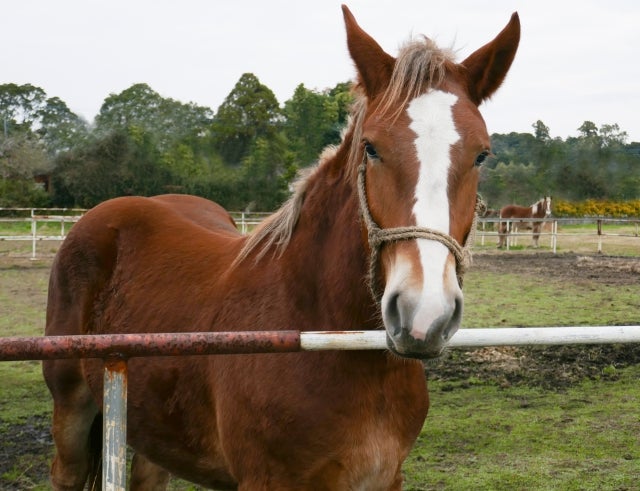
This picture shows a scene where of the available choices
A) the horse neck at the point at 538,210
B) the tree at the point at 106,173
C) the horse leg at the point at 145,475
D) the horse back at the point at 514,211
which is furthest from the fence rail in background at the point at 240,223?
the horse leg at the point at 145,475

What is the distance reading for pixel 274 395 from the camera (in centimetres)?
214

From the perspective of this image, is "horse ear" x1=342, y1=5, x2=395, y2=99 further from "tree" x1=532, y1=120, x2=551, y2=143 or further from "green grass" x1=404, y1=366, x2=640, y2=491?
"tree" x1=532, y1=120, x2=551, y2=143

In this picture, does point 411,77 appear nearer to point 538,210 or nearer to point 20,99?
point 538,210

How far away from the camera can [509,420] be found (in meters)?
5.00

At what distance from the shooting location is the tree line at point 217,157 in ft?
88.3

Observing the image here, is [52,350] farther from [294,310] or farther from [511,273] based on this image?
[511,273]

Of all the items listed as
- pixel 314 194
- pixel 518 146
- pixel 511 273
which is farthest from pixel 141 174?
pixel 314 194

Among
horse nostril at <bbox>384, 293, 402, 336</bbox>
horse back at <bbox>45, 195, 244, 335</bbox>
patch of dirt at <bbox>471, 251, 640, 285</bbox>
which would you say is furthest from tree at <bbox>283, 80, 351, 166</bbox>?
horse nostril at <bbox>384, 293, 402, 336</bbox>

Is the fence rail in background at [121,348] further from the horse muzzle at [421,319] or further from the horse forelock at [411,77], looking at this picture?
the horse forelock at [411,77]

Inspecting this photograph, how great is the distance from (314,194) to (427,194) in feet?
2.42

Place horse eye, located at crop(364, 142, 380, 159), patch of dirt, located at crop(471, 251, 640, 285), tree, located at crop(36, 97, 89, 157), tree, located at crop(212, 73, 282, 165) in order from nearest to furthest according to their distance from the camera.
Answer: horse eye, located at crop(364, 142, 380, 159)
patch of dirt, located at crop(471, 251, 640, 285)
tree, located at crop(212, 73, 282, 165)
tree, located at crop(36, 97, 89, 157)

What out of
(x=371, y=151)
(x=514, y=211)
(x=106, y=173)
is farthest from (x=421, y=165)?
(x=106, y=173)

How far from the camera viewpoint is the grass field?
401 centimetres

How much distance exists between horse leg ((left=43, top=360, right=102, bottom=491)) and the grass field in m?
0.76
